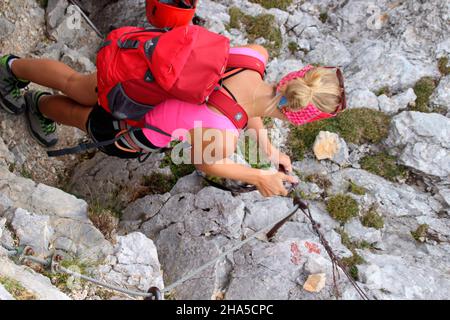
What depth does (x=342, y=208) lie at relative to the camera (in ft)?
22.0

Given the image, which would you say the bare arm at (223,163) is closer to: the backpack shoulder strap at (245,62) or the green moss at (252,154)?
the backpack shoulder strap at (245,62)

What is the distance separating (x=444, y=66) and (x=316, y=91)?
5.70 m

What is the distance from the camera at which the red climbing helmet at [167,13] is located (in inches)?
237

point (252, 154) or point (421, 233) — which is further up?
point (252, 154)

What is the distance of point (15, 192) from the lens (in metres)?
5.73

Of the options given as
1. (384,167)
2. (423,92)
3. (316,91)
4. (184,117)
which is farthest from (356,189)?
(184,117)

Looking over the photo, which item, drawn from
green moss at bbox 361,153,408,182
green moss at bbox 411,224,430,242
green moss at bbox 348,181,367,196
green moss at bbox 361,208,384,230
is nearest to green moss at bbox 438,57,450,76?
green moss at bbox 361,153,408,182

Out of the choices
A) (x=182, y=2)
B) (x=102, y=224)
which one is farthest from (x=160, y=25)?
(x=102, y=224)

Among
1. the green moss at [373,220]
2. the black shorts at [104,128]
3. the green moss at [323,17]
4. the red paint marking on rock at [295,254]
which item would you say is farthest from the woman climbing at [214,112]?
the green moss at [323,17]

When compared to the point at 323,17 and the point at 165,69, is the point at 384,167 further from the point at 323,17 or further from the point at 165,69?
the point at 165,69

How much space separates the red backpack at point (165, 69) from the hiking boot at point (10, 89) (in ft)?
6.88

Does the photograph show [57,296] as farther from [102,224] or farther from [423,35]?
[423,35]

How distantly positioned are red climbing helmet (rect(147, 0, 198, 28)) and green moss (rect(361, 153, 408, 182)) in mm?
3849
